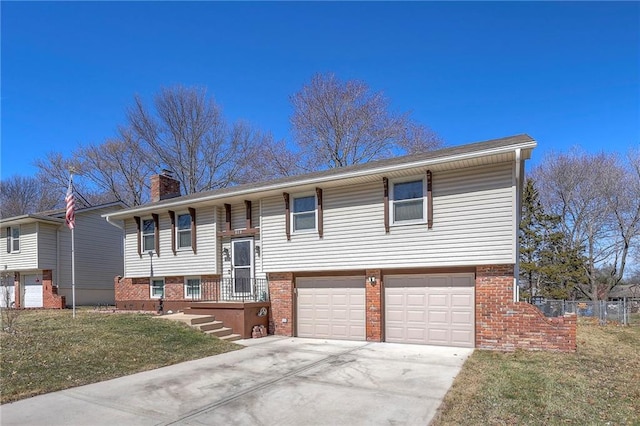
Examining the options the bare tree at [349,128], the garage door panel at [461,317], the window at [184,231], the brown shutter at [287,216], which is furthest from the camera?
the bare tree at [349,128]

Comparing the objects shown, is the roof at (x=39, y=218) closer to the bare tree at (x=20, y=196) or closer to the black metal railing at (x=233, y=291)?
the black metal railing at (x=233, y=291)

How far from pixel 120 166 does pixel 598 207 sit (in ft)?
104

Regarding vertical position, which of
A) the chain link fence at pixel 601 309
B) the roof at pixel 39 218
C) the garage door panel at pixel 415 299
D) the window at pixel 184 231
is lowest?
the chain link fence at pixel 601 309

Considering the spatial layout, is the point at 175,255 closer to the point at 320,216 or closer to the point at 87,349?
the point at 320,216

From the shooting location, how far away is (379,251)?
10.9 meters

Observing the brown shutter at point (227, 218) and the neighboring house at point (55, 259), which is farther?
the neighboring house at point (55, 259)

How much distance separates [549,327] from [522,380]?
299cm

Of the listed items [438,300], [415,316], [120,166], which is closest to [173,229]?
[415,316]

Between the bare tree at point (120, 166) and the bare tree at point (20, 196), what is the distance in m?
7.89

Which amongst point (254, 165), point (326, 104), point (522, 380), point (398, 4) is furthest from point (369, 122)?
point (522, 380)

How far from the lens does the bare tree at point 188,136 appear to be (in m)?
26.2

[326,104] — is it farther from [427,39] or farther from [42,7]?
[42,7]

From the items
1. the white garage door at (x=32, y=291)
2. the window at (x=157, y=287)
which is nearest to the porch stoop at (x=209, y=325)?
the window at (x=157, y=287)

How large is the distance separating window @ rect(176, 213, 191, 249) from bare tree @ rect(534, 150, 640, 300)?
24.6 meters
